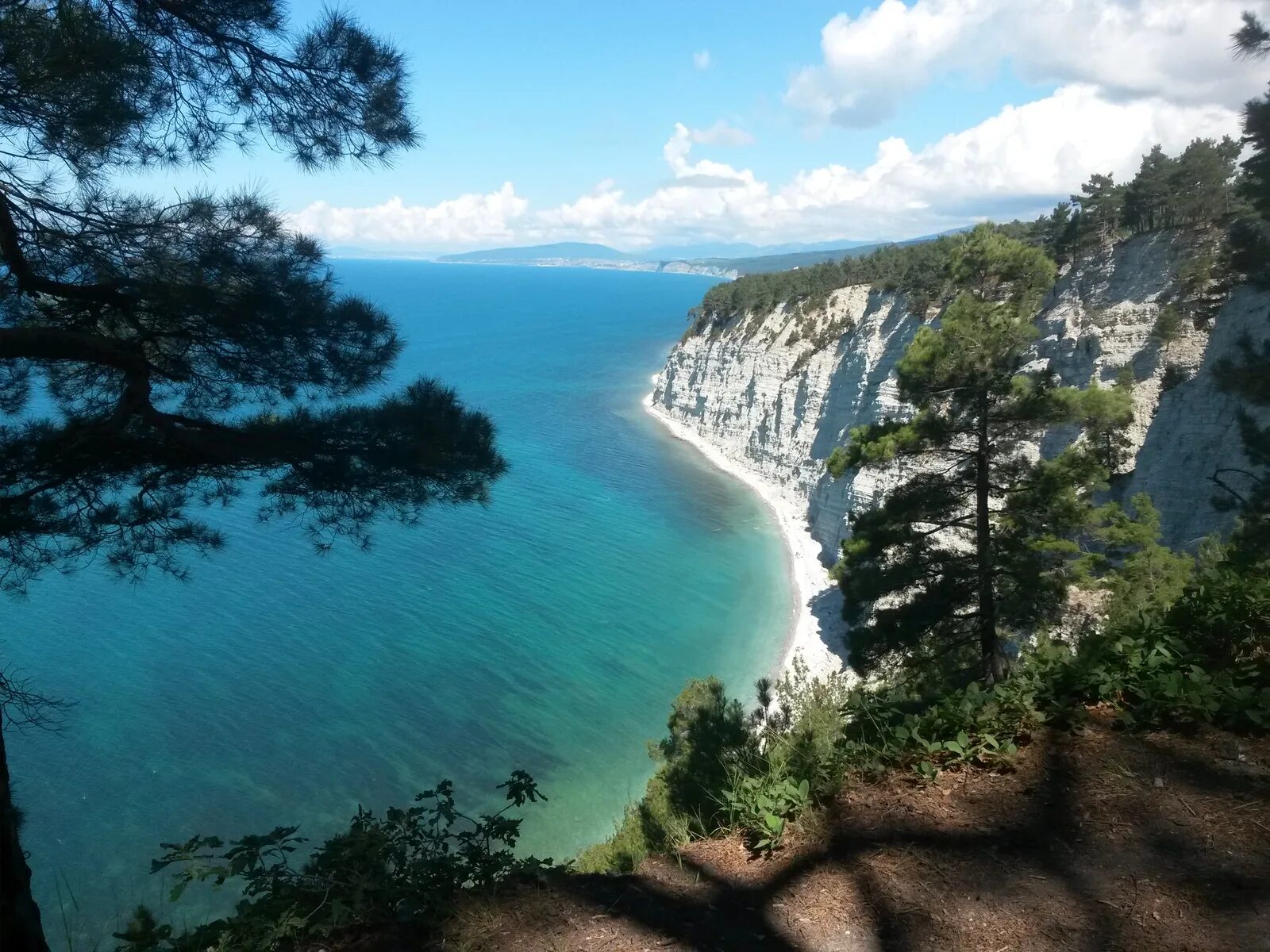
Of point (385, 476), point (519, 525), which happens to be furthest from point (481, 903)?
point (519, 525)

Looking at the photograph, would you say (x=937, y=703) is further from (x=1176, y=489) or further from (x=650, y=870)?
(x=1176, y=489)

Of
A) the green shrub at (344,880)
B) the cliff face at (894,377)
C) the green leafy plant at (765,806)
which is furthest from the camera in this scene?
the cliff face at (894,377)

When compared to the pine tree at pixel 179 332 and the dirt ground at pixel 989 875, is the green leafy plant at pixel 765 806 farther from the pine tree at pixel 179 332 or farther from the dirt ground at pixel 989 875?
the pine tree at pixel 179 332

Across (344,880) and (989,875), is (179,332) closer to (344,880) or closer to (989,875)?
(344,880)

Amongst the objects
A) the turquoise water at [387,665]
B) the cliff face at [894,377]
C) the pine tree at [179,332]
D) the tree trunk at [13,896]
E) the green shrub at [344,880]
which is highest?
the pine tree at [179,332]

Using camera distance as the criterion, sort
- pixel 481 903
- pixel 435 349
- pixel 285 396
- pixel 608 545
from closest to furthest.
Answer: pixel 481 903 < pixel 285 396 < pixel 608 545 < pixel 435 349

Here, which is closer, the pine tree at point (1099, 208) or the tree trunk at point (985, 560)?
the tree trunk at point (985, 560)

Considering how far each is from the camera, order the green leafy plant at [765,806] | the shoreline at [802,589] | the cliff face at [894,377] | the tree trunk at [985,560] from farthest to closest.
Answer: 1. the shoreline at [802,589]
2. the cliff face at [894,377]
3. the tree trunk at [985,560]
4. the green leafy plant at [765,806]

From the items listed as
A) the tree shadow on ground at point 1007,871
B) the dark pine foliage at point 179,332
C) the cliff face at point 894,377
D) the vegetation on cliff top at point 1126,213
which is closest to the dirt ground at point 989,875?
the tree shadow on ground at point 1007,871
